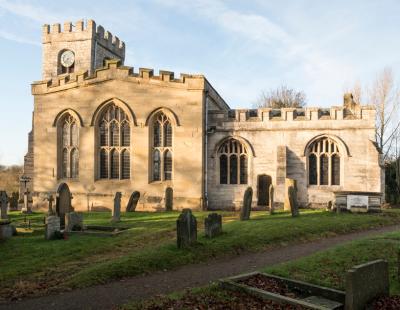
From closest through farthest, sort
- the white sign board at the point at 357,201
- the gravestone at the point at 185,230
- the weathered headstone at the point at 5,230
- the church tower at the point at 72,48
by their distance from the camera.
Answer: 1. the gravestone at the point at 185,230
2. the weathered headstone at the point at 5,230
3. the white sign board at the point at 357,201
4. the church tower at the point at 72,48

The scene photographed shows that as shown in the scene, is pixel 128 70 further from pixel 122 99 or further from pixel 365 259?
pixel 365 259

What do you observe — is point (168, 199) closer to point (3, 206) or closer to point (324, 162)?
point (3, 206)

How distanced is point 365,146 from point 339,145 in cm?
135

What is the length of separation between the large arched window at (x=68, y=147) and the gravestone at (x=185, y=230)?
1496 centimetres

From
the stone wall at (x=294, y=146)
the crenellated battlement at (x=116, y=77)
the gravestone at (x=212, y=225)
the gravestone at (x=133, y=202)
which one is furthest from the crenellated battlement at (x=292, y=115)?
the gravestone at (x=212, y=225)

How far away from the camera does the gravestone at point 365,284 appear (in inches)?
261

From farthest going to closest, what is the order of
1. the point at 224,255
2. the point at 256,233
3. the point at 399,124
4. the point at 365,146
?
1. the point at 399,124
2. the point at 365,146
3. the point at 256,233
4. the point at 224,255

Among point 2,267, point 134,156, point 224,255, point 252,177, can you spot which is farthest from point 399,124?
point 2,267

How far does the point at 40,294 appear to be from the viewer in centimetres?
823

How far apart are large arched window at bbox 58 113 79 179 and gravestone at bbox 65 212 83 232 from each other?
33.8ft

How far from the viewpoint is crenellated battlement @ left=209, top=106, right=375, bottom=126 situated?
71.5ft

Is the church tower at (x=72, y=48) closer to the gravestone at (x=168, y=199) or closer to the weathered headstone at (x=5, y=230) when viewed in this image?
the gravestone at (x=168, y=199)

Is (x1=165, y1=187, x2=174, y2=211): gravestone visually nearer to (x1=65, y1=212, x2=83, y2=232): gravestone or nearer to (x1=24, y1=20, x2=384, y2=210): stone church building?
(x1=24, y1=20, x2=384, y2=210): stone church building

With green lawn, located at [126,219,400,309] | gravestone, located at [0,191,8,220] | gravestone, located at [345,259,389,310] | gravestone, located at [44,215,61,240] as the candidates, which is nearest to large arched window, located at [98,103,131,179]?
gravestone, located at [0,191,8,220]
